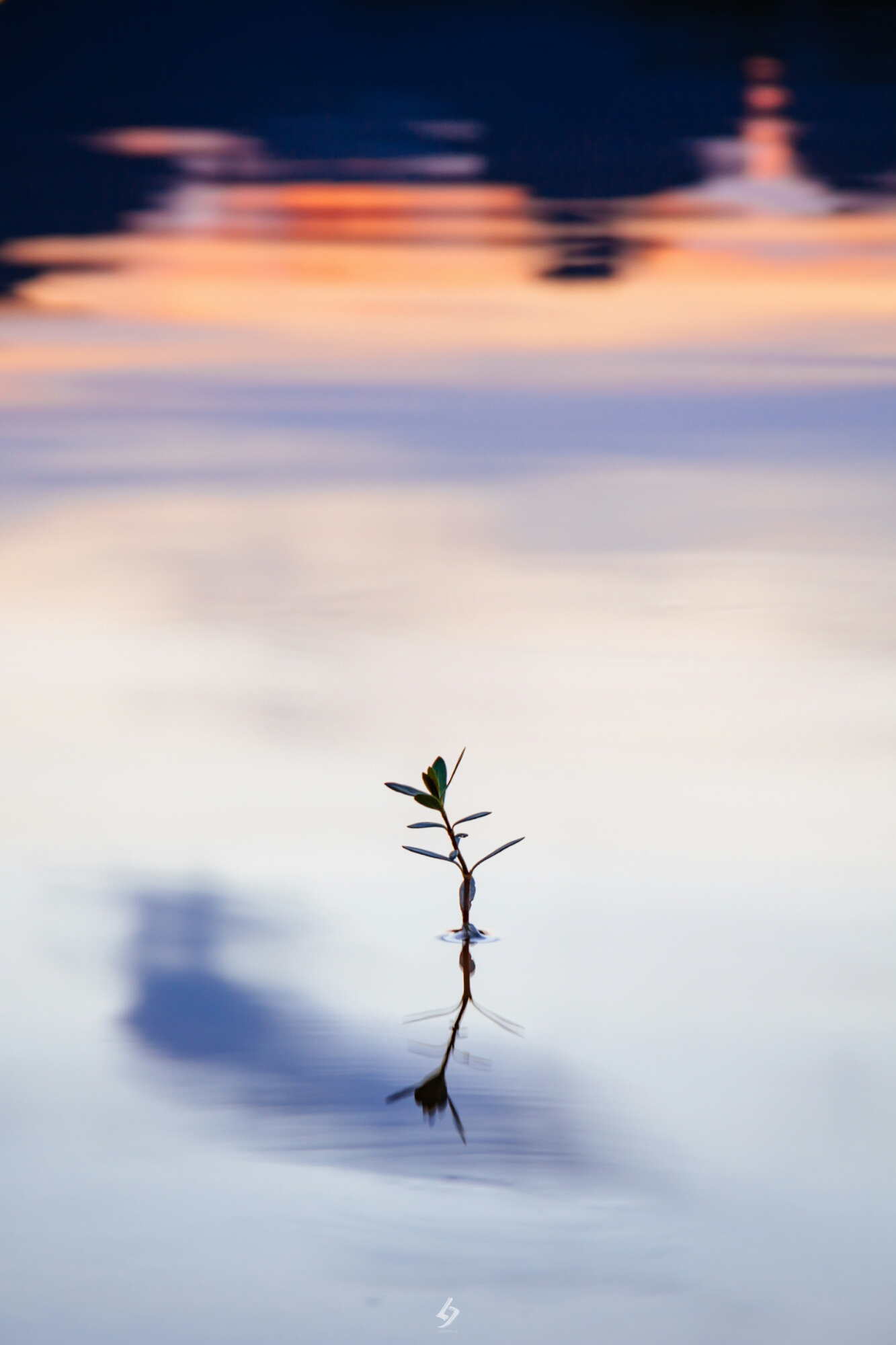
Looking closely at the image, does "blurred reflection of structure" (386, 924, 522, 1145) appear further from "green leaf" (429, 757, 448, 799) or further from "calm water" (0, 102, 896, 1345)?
"green leaf" (429, 757, 448, 799)

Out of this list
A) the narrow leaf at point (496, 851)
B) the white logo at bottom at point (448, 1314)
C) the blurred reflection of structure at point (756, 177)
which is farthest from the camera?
the blurred reflection of structure at point (756, 177)

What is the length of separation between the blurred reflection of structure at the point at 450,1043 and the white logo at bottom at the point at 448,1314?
0.17 metres

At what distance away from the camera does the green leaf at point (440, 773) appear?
4.46 ft

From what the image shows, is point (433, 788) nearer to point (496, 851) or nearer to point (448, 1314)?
point (496, 851)

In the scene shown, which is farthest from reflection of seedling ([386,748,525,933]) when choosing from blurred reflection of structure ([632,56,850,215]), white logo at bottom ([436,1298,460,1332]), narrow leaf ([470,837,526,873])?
blurred reflection of structure ([632,56,850,215])

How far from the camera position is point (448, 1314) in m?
0.88

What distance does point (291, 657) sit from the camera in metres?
1.80

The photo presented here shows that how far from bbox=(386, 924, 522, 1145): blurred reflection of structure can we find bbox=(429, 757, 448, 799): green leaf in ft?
0.51

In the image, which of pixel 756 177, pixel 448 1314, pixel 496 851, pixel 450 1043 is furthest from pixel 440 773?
pixel 756 177

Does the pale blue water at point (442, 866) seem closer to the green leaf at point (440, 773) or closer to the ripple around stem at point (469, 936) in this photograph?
the ripple around stem at point (469, 936)

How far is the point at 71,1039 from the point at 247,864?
1.03 ft

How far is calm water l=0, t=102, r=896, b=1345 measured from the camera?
3.12ft

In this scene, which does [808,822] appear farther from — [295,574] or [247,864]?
[295,574]

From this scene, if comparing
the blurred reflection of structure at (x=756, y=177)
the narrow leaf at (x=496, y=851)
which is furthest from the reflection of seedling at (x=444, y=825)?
the blurred reflection of structure at (x=756, y=177)
